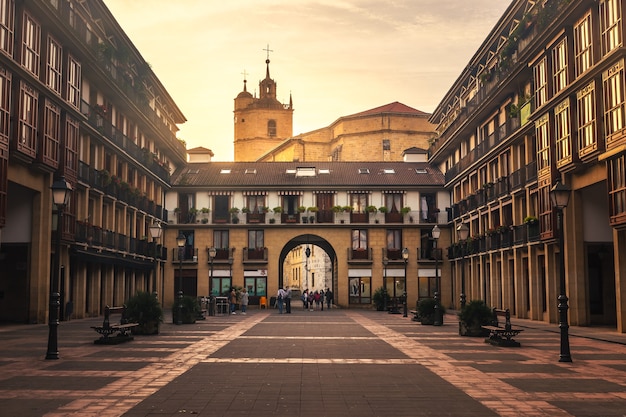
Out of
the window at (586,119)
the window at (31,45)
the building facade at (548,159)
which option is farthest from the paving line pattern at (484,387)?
the window at (31,45)

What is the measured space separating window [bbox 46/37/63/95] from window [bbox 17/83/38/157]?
1.82 metres

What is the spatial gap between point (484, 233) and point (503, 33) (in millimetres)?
12549

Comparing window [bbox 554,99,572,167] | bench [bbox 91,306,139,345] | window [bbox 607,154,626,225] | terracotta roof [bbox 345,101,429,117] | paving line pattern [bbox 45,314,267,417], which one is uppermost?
terracotta roof [bbox 345,101,429,117]

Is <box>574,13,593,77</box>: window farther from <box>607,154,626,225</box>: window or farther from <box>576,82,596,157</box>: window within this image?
<box>607,154,626,225</box>: window

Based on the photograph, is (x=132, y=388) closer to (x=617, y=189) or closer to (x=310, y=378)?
(x=310, y=378)

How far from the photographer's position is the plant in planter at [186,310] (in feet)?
99.7

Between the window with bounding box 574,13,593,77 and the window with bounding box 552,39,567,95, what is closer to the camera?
the window with bounding box 574,13,593,77

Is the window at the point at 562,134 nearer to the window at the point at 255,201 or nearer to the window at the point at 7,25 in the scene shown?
the window at the point at 7,25

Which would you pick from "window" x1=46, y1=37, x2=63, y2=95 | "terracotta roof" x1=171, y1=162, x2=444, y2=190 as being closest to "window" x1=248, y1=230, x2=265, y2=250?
"terracotta roof" x1=171, y1=162, x2=444, y2=190

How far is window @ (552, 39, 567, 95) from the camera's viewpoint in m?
29.3

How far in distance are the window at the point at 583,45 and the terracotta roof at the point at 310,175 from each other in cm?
3002

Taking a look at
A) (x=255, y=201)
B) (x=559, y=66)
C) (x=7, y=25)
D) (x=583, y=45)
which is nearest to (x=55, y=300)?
(x=7, y=25)

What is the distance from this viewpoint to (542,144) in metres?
32.6

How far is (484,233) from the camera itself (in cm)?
4506
